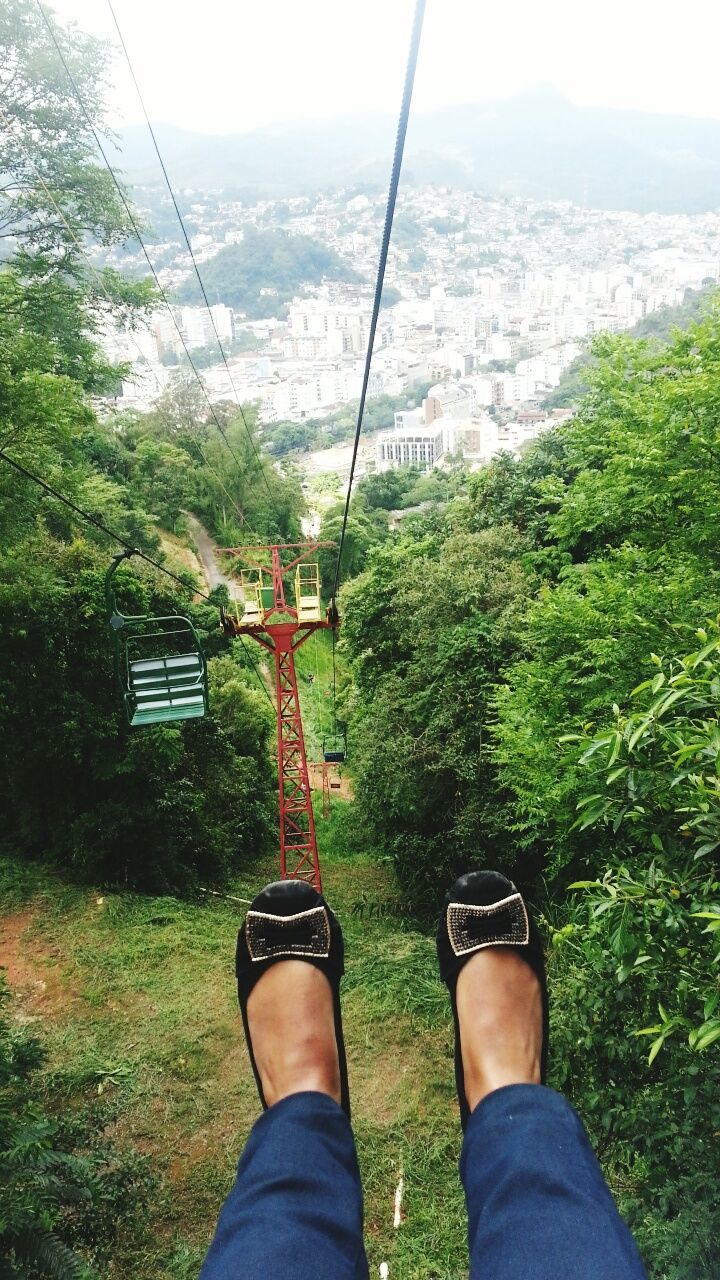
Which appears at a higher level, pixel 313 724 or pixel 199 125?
pixel 199 125

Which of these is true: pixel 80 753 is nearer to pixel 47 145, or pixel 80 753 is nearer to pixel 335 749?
pixel 47 145

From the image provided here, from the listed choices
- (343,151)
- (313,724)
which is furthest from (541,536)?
(343,151)

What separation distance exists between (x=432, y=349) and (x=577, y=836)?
218 feet

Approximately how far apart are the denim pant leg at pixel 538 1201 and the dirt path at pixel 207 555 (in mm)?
24266

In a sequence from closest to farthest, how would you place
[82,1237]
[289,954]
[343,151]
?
1. [289,954]
2. [82,1237]
3. [343,151]

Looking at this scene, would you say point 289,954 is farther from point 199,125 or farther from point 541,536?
point 199,125

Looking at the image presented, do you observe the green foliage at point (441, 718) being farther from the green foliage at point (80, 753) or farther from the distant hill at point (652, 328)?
the distant hill at point (652, 328)

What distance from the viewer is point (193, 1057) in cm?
482

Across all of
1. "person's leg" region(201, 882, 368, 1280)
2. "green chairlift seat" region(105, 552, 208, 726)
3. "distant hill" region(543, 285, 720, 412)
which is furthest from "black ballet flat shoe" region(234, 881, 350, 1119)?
"distant hill" region(543, 285, 720, 412)

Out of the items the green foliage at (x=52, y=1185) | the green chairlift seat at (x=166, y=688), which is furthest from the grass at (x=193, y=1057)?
the green chairlift seat at (x=166, y=688)

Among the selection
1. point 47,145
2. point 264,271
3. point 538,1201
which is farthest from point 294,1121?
point 264,271

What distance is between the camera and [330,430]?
47125mm

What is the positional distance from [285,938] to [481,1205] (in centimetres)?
102

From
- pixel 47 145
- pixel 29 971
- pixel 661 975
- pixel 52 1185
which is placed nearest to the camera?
pixel 661 975
